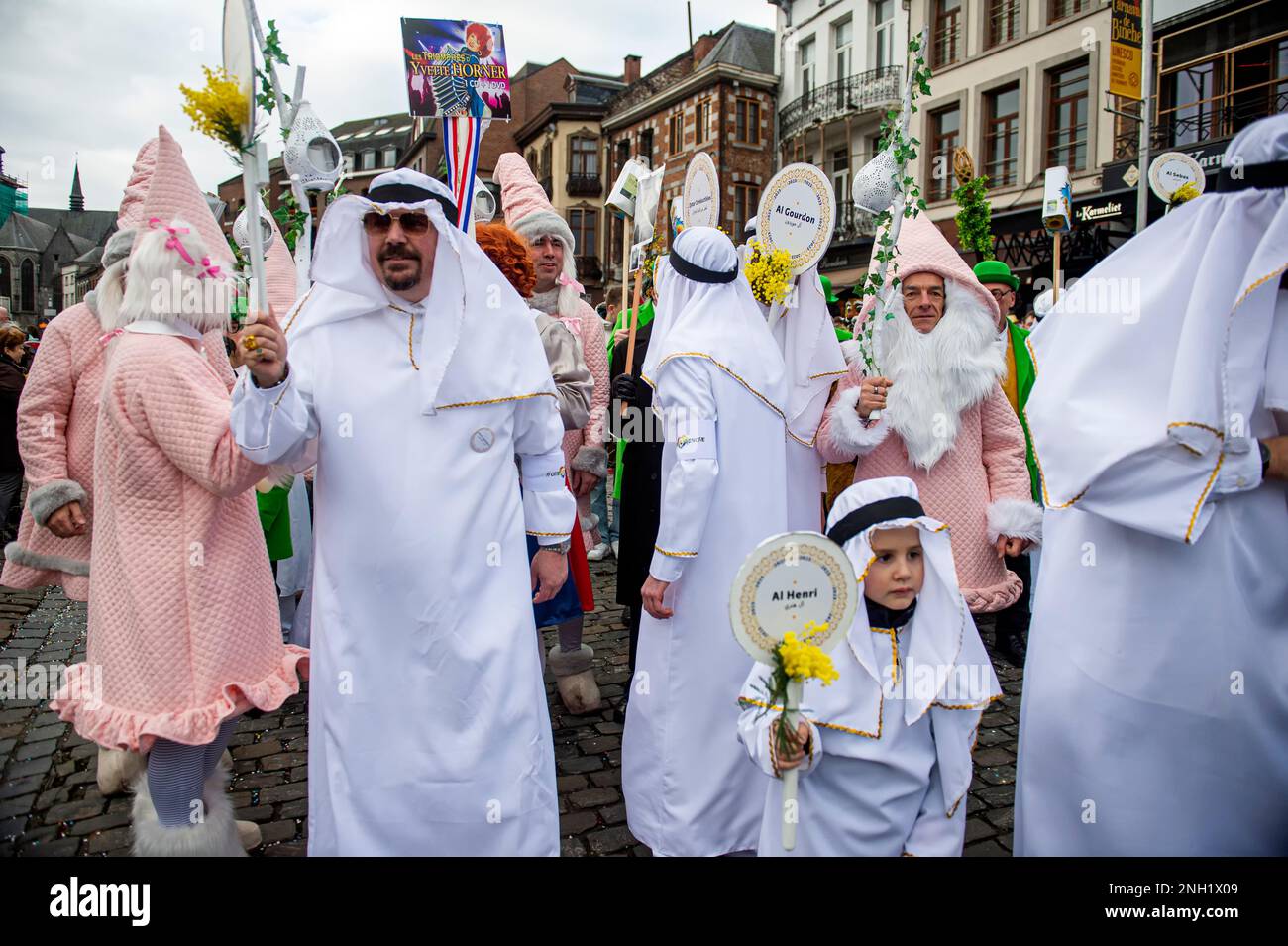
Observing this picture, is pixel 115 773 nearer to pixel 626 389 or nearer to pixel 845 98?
pixel 626 389

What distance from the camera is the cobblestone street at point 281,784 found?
133 inches

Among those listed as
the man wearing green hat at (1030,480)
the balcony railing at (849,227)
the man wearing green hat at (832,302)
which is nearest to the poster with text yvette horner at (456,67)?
the man wearing green hat at (832,302)

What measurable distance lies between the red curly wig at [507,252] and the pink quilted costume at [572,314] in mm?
799

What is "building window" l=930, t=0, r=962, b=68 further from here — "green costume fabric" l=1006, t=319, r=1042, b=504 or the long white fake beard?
the long white fake beard

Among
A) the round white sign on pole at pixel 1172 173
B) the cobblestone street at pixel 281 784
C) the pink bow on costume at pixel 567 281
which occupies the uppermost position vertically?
the round white sign on pole at pixel 1172 173

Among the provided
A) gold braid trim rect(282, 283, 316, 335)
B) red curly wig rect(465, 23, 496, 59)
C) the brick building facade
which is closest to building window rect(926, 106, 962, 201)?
the brick building facade

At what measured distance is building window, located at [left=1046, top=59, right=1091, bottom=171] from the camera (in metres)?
20.0

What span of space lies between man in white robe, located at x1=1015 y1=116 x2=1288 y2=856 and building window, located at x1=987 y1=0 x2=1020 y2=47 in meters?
23.2

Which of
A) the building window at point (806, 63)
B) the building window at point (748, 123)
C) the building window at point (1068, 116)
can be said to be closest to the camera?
the building window at point (1068, 116)

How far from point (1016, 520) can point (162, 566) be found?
11.0ft

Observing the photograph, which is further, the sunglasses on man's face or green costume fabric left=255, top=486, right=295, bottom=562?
green costume fabric left=255, top=486, right=295, bottom=562

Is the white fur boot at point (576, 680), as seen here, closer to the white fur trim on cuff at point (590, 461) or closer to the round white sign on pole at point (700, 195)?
the white fur trim on cuff at point (590, 461)
